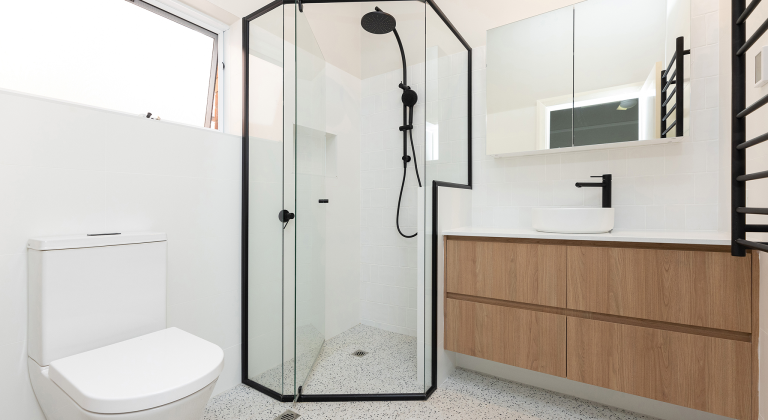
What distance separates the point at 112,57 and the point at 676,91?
273cm

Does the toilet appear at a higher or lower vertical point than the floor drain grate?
higher

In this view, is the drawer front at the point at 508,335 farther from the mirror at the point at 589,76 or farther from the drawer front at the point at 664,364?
the mirror at the point at 589,76

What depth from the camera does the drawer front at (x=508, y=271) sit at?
5.32 ft

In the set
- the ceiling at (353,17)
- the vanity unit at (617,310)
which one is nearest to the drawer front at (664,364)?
the vanity unit at (617,310)

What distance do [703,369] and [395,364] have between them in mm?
1432

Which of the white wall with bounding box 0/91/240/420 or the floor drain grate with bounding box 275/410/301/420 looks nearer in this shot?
the white wall with bounding box 0/91/240/420

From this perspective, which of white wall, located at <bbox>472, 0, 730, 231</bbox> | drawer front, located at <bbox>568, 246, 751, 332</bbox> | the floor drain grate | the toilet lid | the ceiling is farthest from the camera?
the ceiling

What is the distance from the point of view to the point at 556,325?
1.61 meters

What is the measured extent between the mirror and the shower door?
1.09 metres

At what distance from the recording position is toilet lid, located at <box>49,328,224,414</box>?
3.01ft

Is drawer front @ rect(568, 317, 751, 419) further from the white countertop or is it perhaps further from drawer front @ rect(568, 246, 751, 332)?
the white countertop

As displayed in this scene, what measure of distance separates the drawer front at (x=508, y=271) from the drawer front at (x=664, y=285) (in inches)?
2.6

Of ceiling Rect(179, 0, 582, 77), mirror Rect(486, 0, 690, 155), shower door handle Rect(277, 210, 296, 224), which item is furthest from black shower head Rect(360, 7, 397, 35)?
shower door handle Rect(277, 210, 296, 224)

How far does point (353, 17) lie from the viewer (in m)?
1.80
